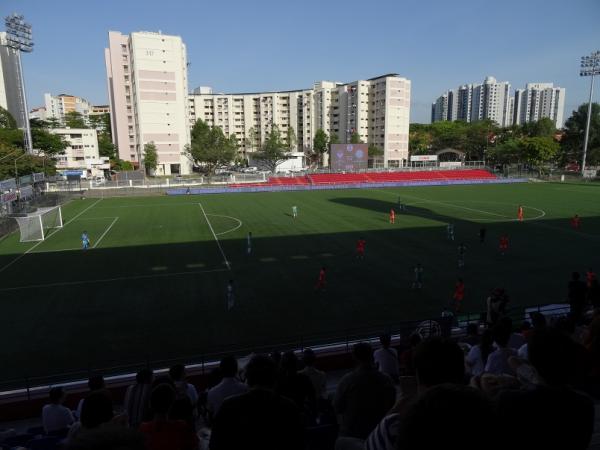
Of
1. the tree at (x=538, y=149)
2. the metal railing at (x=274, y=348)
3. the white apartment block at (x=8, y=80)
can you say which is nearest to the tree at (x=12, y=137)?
the white apartment block at (x=8, y=80)

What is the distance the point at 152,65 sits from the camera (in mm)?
94000

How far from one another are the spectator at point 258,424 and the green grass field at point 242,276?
8.58 metres

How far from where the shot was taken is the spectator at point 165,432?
3916 mm

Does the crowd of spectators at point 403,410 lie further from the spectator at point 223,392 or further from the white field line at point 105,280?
the white field line at point 105,280

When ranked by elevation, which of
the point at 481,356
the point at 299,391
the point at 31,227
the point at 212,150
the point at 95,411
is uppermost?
the point at 212,150

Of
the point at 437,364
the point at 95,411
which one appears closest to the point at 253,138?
the point at 95,411

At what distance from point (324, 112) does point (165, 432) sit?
132 m

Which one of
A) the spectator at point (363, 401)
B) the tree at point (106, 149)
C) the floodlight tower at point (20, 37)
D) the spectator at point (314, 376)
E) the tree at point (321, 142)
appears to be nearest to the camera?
the spectator at point (363, 401)

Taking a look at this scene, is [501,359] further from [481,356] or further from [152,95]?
[152,95]

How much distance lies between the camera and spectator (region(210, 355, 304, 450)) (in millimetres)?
2547

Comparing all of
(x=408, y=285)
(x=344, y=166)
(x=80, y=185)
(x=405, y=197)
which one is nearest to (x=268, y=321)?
(x=408, y=285)

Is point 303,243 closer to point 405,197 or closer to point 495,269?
point 495,269

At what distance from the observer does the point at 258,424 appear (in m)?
2.56

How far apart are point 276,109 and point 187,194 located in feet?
270
